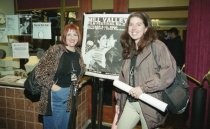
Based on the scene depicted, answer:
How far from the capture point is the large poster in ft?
11.9

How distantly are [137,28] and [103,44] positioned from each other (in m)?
0.99

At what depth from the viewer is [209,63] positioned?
3977 millimetres

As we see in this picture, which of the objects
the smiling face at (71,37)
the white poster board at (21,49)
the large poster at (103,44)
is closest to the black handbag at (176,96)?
the large poster at (103,44)

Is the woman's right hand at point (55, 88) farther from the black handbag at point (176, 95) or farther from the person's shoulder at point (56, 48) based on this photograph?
the black handbag at point (176, 95)

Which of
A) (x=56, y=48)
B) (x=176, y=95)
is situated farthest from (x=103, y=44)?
(x=176, y=95)

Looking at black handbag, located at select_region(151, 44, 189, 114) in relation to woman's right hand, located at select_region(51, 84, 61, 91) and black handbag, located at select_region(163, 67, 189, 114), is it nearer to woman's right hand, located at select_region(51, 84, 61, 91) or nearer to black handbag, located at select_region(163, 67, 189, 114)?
black handbag, located at select_region(163, 67, 189, 114)

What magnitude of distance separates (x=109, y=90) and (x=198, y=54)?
2206 millimetres

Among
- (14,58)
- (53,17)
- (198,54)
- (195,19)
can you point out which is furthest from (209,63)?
(14,58)

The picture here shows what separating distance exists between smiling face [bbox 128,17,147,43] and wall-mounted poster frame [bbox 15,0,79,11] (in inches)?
79.2

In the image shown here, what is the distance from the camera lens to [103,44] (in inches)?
147

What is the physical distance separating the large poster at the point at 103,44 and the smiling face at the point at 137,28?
26.5 inches

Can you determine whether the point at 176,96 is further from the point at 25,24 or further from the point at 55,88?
the point at 25,24

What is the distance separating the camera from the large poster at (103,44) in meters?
3.62

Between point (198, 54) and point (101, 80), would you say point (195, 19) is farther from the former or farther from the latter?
point (101, 80)
